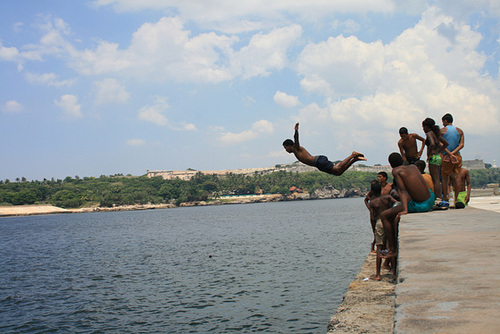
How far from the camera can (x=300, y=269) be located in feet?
74.0

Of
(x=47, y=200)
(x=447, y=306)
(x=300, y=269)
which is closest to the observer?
(x=447, y=306)

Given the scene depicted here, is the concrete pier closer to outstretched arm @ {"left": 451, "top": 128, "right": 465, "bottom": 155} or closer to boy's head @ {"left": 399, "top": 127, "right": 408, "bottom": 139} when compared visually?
boy's head @ {"left": 399, "top": 127, "right": 408, "bottom": 139}

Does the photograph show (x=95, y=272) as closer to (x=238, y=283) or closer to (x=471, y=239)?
(x=238, y=283)

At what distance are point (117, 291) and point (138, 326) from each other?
6.60 metres

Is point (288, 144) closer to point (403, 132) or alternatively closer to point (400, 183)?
point (400, 183)

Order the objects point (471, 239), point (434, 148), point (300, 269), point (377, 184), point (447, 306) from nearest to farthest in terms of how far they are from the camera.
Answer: point (447, 306) → point (471, 239) → point (377, 184) → point (434, 148) → point (300, 269)

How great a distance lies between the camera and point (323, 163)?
1055 cm

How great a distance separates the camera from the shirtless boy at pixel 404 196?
8796 millimetres

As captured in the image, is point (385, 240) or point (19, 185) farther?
point (19, 185)

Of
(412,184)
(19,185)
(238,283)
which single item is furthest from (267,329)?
(19,185)

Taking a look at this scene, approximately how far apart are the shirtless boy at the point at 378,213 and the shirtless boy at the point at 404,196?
1.07ft

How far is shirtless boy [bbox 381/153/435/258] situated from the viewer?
880 cm

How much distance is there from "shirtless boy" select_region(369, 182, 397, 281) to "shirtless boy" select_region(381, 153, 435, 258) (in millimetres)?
327

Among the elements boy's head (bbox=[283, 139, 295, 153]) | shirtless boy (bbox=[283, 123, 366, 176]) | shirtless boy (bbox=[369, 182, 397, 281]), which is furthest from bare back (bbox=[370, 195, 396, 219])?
boy's head (bbox=[283, 139, 295, 153])
